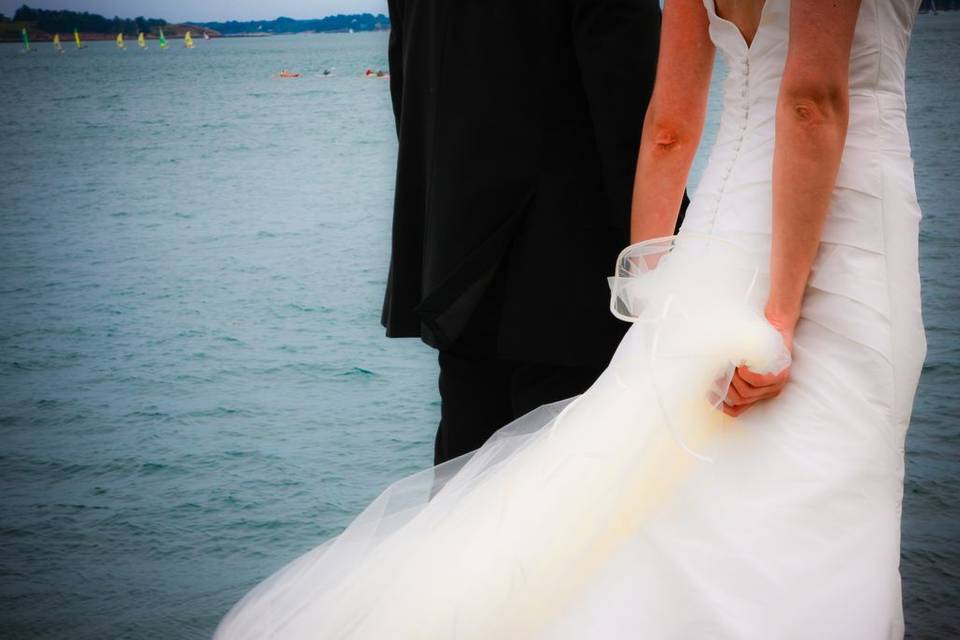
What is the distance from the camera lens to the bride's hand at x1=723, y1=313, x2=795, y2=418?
142 centimetres

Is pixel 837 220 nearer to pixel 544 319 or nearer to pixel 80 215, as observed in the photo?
pixel 544 319

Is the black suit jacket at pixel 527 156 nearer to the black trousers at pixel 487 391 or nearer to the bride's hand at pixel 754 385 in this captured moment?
the black trousers at pixel 487 391

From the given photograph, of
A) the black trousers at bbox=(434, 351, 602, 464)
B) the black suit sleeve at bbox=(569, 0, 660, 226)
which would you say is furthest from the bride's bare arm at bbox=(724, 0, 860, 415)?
the black trousers at bbox=(434, 351, 602, 464)

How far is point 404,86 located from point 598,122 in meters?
0.44

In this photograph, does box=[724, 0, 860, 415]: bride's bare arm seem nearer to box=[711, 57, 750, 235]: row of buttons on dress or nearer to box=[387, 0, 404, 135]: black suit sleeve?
box=[711, 57, 750, 235]: row of buttons on dress

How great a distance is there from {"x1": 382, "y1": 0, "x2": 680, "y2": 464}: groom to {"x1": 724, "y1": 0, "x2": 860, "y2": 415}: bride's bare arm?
53 cm

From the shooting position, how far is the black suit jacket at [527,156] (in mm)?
1940

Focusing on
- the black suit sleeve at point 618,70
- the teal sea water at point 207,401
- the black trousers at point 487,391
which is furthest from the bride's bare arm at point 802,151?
the teal sea water at point 207,401

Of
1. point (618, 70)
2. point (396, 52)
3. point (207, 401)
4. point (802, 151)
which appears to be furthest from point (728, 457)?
point (207, 401)

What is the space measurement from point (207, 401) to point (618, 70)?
10.6ft

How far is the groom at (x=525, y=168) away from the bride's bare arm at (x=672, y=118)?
0.20 m

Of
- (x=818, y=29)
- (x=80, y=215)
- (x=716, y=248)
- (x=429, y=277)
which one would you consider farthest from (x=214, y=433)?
(x=80, y=215)

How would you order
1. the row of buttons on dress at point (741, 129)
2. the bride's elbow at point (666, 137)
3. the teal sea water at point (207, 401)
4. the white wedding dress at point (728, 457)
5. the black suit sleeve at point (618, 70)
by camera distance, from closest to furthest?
the white wedding dress at point (728, 457), the row of buttons on dress at point (741, 129), the bride's elbow at point (666, 137), the black suit sleeve at point (618, 70), the teal sea water at point (207, 401)

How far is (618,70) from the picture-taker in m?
1.90
